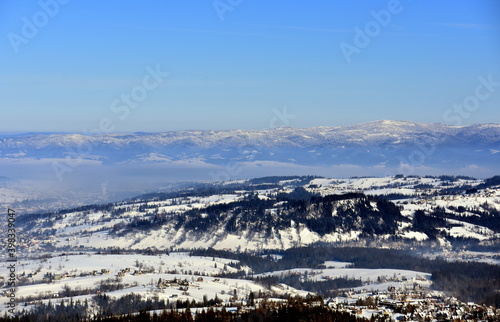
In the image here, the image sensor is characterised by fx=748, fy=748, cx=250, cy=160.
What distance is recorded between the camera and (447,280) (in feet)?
597

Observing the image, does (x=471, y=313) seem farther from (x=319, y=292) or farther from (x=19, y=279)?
(x=19, y=279)

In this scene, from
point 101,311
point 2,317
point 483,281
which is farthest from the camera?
point 483,281

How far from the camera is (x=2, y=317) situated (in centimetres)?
13300

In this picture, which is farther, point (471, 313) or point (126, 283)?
point (126, 283)

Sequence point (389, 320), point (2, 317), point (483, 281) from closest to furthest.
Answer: point (389, 320) < point (2, 317) < point (483, 281)

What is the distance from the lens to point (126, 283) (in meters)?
187

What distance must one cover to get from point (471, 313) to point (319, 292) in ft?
219

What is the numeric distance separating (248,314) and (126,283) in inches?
2779

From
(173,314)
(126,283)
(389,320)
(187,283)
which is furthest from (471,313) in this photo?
(126,283)

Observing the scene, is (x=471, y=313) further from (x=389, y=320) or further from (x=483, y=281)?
(x=483, y=281)

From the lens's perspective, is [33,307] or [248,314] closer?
[248,314]

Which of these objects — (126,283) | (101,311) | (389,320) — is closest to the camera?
(389,320)

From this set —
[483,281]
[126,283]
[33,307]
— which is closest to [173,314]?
[33,307]

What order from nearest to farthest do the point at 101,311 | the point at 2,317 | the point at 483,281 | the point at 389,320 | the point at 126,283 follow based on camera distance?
the point at 389,320
the point at 2,317
the point at 101,311
the point at 483,281
the point at 126,283
